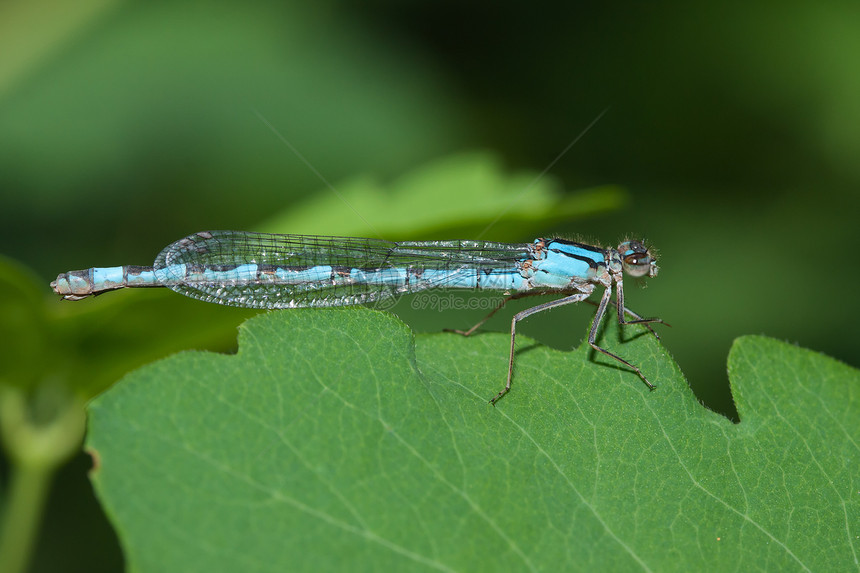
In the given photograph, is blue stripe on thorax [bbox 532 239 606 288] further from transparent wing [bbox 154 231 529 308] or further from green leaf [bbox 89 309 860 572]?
green leaf [bbox 89 309 860 572]

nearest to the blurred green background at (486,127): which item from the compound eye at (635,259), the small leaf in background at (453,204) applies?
the small leaf in background at (453,204)

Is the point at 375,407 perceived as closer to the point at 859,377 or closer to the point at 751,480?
the point at 751,480

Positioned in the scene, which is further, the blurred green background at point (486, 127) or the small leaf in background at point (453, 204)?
the blurred green background at point (486, 127)

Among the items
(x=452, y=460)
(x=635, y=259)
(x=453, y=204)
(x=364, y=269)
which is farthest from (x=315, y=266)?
(x=452, y=460)

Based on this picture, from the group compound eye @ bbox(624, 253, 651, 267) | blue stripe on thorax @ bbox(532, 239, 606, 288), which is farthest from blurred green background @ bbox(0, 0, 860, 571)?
compound eye @ bbox(624, 253, 651, 267)

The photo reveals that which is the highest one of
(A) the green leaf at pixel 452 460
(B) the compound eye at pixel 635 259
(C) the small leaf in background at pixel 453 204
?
(C) the small leaf in background at pixel 453 204

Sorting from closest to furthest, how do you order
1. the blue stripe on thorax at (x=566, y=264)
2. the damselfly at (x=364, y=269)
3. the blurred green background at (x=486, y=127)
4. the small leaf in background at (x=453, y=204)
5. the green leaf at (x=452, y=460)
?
1. the green leaf at (x=452, y=460)
2. the damselfly at (x=364, y=269)
3. the small leaf in background at (x=453, y=204)
4. the blue stripe on thorax at (x=566, y=264)
5. the blurred green background at (x=486, y=127)

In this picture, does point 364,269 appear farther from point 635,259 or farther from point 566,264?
point 635,259

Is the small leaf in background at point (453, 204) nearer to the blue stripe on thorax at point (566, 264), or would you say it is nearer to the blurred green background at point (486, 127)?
the blue stripe on thorax at point (566, 264)
